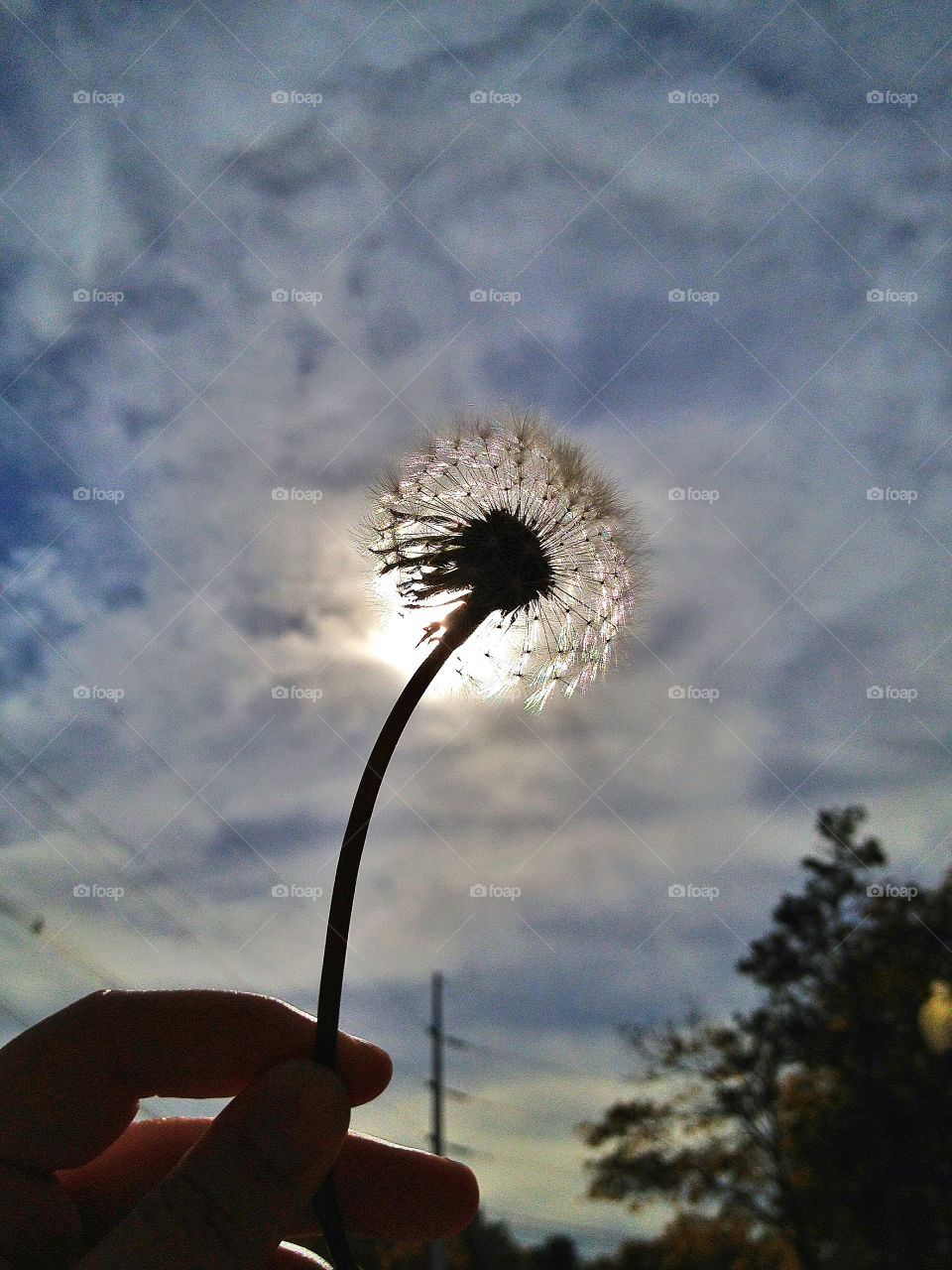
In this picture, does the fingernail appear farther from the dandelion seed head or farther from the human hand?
the dandelion seed head

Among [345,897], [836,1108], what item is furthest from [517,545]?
[836,1108]

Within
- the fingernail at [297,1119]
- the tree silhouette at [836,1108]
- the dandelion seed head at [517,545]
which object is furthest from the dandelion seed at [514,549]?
the tree silhouette at [836,1108]

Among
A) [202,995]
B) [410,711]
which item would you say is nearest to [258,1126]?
[202,995]

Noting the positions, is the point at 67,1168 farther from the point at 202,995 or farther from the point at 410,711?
the point at 410,711

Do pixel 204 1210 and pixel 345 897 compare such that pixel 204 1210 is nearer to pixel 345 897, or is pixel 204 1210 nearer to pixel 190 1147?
pixel 190 1147

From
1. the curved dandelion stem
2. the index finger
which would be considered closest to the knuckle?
the curved dandelion stem

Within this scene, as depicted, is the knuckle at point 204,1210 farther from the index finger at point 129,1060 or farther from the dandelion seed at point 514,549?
the dandelion seed at point 514,549

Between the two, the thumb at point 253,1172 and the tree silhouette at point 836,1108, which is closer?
the thumb at point 253,1172
